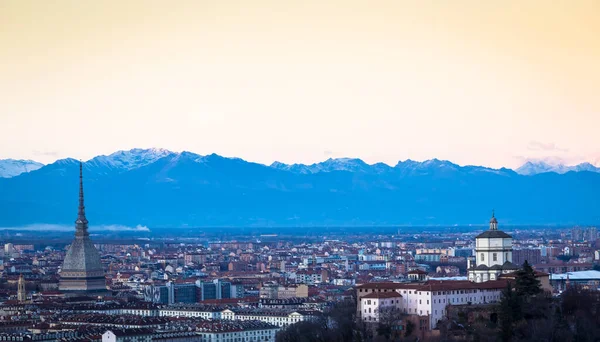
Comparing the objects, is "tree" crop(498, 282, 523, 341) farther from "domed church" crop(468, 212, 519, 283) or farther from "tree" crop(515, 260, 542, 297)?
"domed church" crop(468, 212, 519, 283)

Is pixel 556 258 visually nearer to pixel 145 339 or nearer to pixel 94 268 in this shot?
pixel 94 268

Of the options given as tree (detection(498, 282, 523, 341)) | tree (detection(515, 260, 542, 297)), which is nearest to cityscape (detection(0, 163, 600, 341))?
tree (detection(515, 260, 542, 297))

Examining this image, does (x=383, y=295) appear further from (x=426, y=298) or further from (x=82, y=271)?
(x=82, y=271)

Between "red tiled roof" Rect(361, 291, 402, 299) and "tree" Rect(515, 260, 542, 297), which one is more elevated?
"tree" Rect(515, 260, 542, 297)

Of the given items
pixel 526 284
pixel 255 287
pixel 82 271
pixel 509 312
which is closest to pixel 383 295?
pixel 526 284

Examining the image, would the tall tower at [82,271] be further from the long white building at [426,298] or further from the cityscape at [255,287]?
the long white building at [426,298]
